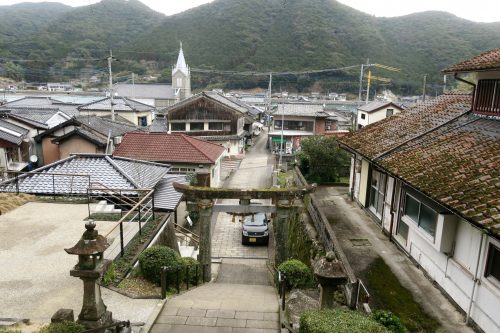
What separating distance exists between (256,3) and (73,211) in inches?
5026

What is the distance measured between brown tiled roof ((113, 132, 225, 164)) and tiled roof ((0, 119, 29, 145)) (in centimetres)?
640

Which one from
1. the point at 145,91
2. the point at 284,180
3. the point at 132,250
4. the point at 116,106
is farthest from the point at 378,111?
the point at 145,91

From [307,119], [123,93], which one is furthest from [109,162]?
A: [123,93]

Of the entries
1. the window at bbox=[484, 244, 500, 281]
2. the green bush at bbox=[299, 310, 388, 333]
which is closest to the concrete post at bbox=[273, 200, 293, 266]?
the window at bbox=[484, 244, 500, 281]

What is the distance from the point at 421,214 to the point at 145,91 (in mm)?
80515

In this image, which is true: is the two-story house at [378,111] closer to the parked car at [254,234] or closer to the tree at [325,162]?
the tree at [325,162]

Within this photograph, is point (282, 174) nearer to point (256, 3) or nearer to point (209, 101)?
point (209, 101)

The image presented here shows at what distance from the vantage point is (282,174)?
35625 mm

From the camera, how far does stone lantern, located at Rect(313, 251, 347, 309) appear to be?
7039mm

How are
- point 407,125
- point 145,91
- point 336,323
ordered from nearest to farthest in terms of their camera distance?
point 336,323
point 407,125
point 145,91

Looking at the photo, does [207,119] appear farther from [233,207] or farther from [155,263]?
[155,263]

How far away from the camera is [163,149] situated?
2883cm

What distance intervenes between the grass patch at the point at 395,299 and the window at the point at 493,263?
167 centimetres

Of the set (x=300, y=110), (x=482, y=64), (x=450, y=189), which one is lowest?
(x=450, y=189)
